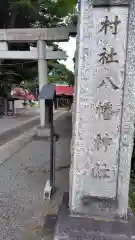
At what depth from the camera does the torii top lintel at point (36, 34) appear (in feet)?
33.9

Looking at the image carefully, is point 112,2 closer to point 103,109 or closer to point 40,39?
point 103,109

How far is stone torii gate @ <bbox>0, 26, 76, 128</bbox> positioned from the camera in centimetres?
1041

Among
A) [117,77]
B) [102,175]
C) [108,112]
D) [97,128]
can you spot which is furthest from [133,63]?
[102,175]

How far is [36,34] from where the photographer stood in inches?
417

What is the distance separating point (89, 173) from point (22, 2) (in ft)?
26.6

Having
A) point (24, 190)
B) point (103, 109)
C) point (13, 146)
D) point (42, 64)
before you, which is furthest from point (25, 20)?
point (103, 109)

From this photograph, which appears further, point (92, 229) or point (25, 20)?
point (25, 20)

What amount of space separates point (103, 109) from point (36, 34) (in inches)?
331

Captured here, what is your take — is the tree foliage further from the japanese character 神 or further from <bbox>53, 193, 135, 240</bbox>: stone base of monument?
<bbox>53, 193, 135, 240</bbox>: stone base of monument

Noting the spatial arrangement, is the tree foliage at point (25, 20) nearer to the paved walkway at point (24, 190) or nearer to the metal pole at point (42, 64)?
the metal pole at point (42, 64)

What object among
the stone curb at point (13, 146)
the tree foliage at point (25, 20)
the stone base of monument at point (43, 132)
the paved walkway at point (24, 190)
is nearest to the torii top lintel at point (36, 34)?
the tree foliage at point (25, 20)

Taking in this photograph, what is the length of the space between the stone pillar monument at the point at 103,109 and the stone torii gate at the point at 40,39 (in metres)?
7.45

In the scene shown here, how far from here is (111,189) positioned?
291 cm

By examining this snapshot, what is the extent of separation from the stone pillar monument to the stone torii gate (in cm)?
745
